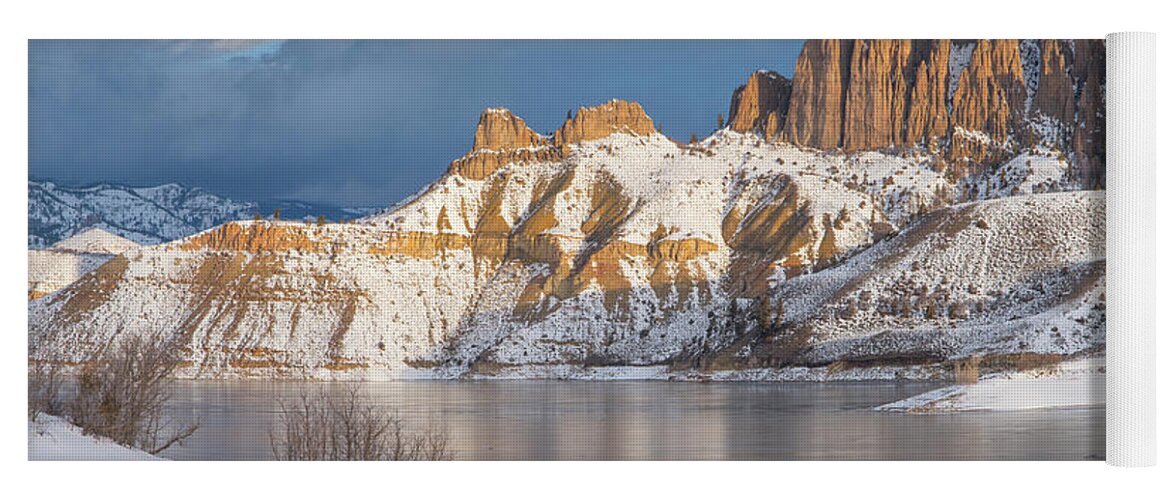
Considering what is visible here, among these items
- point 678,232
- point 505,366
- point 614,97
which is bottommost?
point 505,366

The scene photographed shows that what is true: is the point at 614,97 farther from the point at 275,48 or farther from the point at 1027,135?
the point at 1027,135

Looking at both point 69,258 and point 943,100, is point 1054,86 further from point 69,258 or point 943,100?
point 69,258

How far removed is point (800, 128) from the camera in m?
24.3

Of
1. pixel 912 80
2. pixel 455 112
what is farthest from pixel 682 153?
pixel 912 80

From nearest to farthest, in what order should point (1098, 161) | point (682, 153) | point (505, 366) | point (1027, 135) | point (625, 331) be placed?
point (1098, 161)
point (682, 153)
point (1027, 135)
point (505, 366)
point (625, 331)

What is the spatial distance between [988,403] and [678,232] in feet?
30.0

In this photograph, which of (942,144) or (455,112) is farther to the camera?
(942,144)

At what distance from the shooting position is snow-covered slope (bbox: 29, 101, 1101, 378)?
16328 mm

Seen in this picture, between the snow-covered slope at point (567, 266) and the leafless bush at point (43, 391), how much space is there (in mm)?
311

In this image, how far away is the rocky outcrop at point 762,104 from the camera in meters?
18.4

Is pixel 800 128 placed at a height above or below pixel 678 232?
above

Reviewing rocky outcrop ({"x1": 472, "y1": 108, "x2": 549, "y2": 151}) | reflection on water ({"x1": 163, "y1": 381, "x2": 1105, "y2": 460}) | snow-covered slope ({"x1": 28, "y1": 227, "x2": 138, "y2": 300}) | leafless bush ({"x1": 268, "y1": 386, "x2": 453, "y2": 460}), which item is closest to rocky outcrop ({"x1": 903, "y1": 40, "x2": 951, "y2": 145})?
reflection on water ({"x1": 163, "y1": 381, "x2": 1105, "y2": 460})

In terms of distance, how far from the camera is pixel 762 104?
80.1ft

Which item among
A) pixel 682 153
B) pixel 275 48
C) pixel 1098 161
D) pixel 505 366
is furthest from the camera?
pixel 505 366
